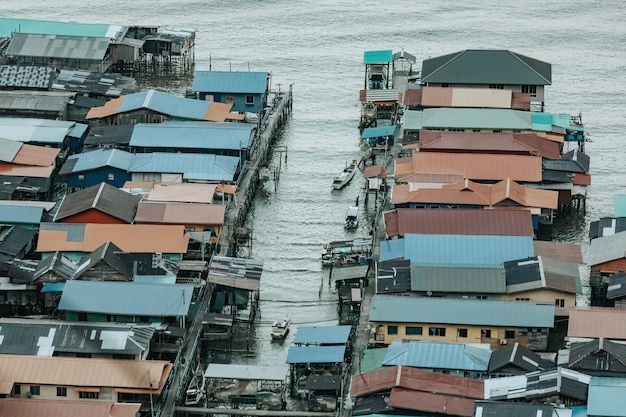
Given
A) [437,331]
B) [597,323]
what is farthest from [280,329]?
[597,323]

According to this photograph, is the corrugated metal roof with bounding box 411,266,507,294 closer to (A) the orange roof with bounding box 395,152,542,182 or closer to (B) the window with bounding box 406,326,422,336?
(B) the window with bounding box 406,326,422,336

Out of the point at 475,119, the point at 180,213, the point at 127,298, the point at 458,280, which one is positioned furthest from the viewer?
the point at 475,119

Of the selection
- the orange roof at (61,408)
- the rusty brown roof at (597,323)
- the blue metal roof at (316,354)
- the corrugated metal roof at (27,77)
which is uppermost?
the corrugated metal roof at (27,77)

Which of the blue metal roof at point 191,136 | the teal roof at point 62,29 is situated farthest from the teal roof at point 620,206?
the teal roof at point 62,29

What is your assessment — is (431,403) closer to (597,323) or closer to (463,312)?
(463,312)

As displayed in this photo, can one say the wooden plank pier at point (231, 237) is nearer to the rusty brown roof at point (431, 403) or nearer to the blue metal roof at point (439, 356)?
the rusty brown roof at point (431, 403)

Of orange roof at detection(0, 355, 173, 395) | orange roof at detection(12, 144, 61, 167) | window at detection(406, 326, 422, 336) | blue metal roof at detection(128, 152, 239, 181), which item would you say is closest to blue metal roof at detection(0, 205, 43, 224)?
orange roof at detection(12, 144, 61, 167)
